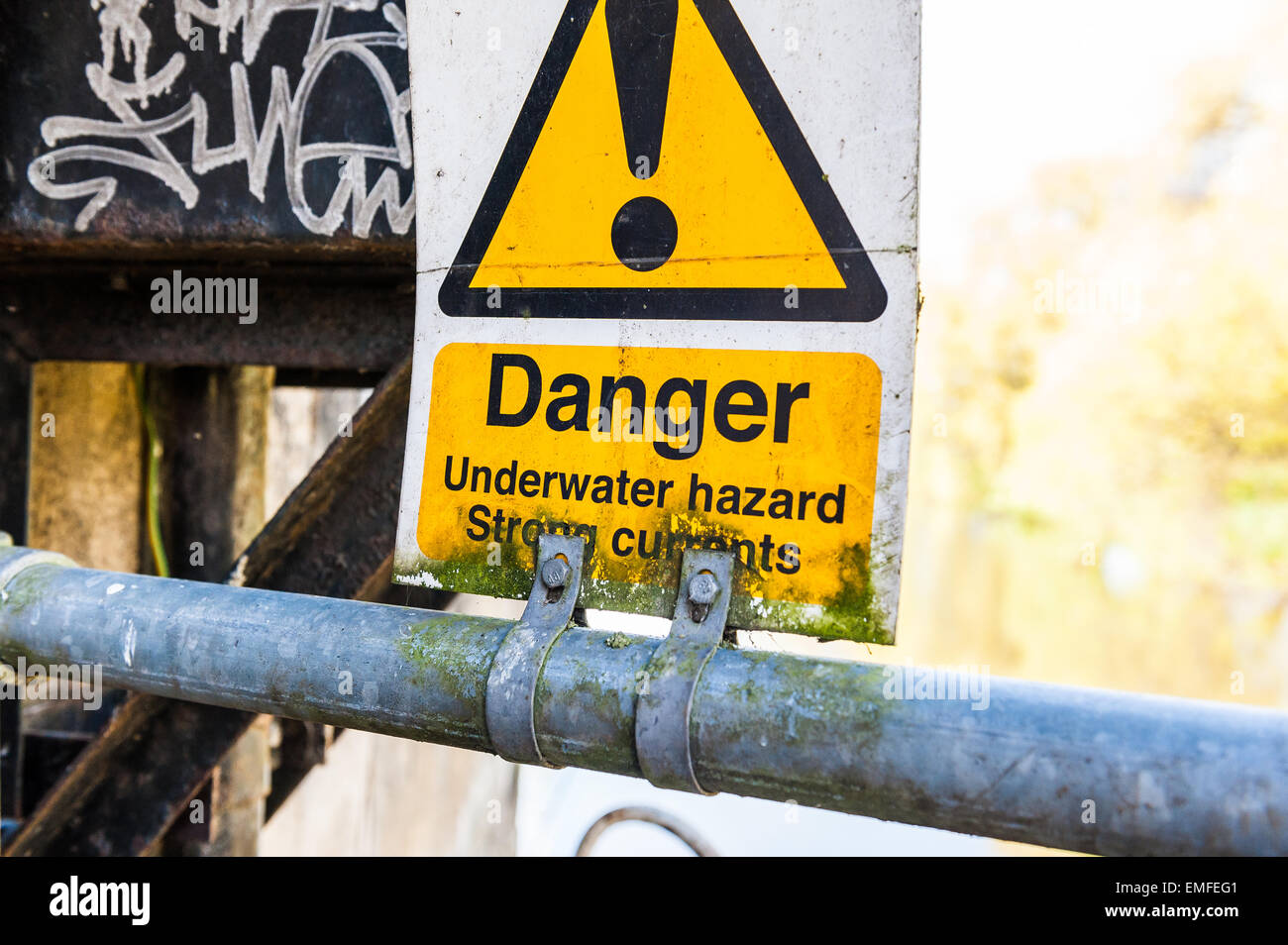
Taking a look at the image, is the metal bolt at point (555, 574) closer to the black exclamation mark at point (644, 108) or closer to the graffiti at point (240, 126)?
the black exclamation mark at point (644, 108)

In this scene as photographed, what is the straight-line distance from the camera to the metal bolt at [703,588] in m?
1.03

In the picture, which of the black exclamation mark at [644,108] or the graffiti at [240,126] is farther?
the graffiti at [240,126]

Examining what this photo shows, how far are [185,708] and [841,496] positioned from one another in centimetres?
167

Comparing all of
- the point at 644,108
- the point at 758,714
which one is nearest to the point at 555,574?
the point at 758,714

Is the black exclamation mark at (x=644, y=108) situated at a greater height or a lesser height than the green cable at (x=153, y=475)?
greater

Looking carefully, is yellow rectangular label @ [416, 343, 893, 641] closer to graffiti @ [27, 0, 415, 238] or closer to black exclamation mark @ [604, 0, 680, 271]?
black exclamation mark @ [604, 0, 680, 271]

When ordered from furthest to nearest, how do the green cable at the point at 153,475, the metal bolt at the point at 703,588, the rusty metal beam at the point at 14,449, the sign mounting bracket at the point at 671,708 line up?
the green cable at the point at 153,475 → the rusty metal beam at the point at 14,449 → the metal bolt at the point at 703,588 → the sign mounting bracket at the point at 671,708

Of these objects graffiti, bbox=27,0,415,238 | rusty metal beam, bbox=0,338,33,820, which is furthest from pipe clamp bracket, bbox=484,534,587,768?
rusty metal beam, bbox=0,338,33,820

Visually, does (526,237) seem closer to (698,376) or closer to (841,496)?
(698,376)

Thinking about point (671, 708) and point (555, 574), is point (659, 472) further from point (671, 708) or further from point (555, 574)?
point (671, 708)

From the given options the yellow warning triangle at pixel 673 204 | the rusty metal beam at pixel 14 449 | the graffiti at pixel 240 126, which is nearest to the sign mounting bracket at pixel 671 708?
the yellow warning triangle at pixel 673 204

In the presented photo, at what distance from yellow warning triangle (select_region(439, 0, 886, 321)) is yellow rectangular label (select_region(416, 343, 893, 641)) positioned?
0.07 metres

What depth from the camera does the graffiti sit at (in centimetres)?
171
